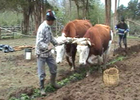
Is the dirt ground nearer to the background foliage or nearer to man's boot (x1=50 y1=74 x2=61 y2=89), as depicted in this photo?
man's boot (x1=50 y1=74 x2=61 y2=89)

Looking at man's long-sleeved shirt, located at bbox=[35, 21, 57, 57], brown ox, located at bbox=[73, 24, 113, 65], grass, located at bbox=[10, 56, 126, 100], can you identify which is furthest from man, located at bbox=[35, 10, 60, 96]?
brown ox, located at bbox=[73, 24, 113, 65]

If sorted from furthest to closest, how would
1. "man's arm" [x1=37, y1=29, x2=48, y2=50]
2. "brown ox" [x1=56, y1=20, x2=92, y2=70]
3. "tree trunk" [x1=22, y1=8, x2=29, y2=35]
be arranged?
1. "tree trunk" [x1=22, y1=8, x2=29, y2=35]
2. "brown ox" [x1=56, y1=20, x2=92, y2=70]
3. "man's arm" [x1=37, y1=29, x2=48, y2=50]

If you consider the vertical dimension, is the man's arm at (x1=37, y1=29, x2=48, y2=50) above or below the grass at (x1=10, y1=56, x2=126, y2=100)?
above

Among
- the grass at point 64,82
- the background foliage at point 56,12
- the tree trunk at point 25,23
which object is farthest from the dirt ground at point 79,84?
the tree trunk at point 25,23

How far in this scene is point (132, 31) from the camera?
3306cm

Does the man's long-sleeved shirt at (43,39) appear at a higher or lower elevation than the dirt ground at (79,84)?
higher

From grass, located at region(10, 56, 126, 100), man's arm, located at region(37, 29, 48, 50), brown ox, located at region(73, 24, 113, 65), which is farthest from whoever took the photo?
brown ox, located at region(73, 24, 113, 65)

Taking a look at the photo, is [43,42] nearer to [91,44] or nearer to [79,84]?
[79,84]

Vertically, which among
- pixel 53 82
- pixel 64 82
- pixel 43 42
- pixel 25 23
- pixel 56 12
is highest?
pixel 56 12

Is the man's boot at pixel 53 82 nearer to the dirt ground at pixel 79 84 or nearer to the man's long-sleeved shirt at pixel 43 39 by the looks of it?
the dirt ground at pixel 79 84

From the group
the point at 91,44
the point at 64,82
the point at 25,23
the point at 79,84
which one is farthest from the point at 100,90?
the point at 25,23

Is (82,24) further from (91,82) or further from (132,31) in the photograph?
(132,31)

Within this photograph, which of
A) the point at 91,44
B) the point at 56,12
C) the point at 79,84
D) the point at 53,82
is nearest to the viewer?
the point at 53,82

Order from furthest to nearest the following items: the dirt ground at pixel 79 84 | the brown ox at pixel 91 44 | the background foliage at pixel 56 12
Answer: the background foliage at pixel 56 12 → the brown ox at pixel 91 44 → the dirt ground at pixel 79 84
